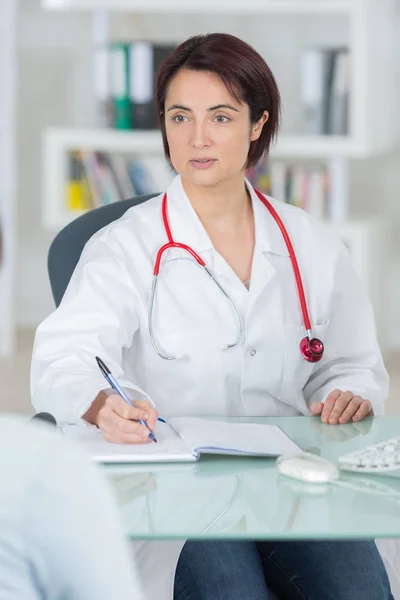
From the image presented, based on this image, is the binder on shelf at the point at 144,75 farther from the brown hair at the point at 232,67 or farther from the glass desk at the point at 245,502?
the glass desk at the point at 245,502

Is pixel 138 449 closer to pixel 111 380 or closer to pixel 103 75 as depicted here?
pixel 111 380

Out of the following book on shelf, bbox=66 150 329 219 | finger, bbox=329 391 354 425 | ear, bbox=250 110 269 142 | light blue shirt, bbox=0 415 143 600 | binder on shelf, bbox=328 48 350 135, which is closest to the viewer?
light blue shirt, bbox=0 415 143 600

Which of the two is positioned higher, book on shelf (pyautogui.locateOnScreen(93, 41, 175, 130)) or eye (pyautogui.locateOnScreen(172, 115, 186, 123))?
eye (pyautogui.locateOnScreen(172, 115, 186, 123))

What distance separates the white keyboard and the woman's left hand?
27cm

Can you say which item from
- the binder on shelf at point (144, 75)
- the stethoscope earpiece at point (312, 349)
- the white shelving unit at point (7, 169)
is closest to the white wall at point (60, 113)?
the white shelving unit at point (7, 169)

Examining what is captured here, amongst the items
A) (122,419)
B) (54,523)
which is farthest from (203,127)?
(54,523)

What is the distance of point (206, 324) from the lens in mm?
1878

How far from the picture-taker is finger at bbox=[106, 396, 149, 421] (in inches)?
58.9

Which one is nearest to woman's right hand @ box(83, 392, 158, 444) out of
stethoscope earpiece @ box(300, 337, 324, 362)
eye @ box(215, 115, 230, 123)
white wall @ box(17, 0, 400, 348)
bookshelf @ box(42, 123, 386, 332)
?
stethoscope earpiece @ box(300, 337, 324, 362)

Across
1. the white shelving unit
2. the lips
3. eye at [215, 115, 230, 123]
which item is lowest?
the white shelving unit

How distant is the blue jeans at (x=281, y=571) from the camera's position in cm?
149

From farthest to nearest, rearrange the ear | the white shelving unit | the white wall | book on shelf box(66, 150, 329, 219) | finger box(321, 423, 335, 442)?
the white wall, the white shelving unit, book on shelf box(66, 150, 329, 219), the ear, finger box(321, 423, 335, 442)

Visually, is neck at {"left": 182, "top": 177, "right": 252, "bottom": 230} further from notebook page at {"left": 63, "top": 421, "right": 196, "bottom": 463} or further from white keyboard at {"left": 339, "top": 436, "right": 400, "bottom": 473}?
white keyboard at {"left": 339, "top": 436, "right": 400, "bottom": 473}

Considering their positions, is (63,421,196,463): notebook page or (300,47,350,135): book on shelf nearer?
(63,421,196,463): notebook page
